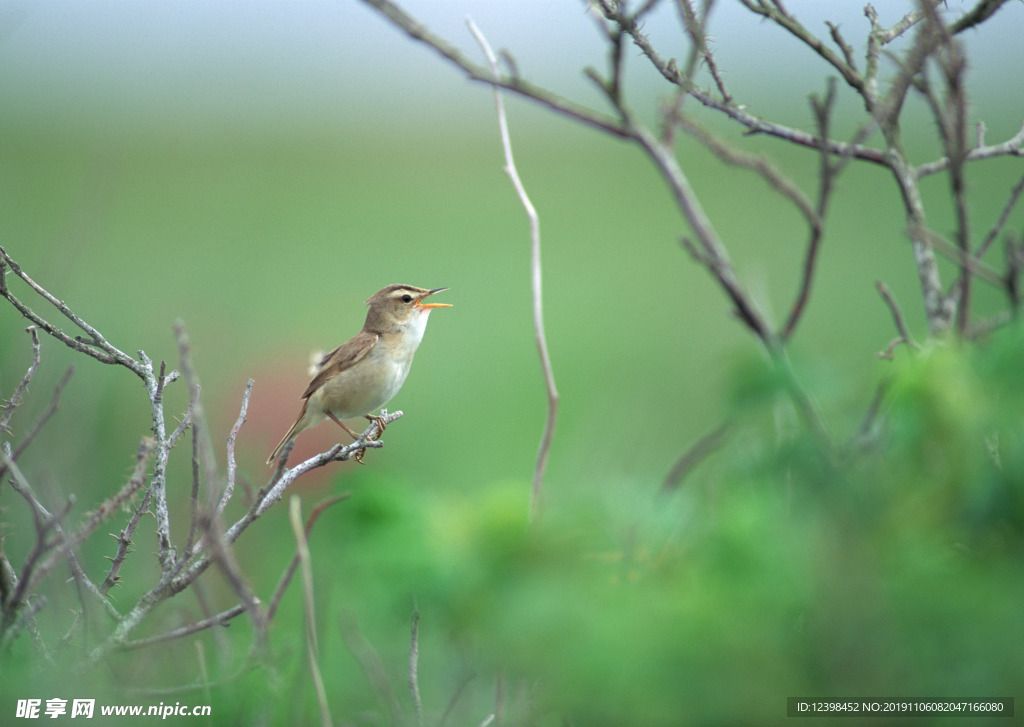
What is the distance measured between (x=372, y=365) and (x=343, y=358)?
0.44 feet

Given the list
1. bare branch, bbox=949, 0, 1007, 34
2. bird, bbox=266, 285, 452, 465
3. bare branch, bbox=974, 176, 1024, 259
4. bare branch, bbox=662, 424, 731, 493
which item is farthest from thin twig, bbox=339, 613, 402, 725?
bird, bbox=266, 285, 452, 465

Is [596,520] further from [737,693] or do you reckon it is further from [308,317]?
[308,317]

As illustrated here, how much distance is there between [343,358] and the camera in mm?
3129

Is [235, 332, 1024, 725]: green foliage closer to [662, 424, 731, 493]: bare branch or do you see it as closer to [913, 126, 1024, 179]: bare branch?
[662, 424, 731, 493]: bare branch

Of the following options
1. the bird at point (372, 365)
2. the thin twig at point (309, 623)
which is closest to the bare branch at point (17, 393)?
the thin twig at point (309, 623)

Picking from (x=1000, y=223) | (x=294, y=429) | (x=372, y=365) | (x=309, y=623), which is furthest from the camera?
(x=294, y=429)

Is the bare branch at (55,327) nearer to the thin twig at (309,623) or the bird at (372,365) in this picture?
the thin twig at (309,623)

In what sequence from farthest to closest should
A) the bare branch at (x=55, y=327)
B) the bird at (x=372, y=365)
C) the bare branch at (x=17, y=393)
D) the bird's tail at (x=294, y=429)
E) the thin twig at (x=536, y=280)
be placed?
the bird's tail at (x=294, y=429), the bird at (x=372, y=365), the bare branch at (x=55, y=327), the bare branch at (x=17, y=393), the thin twig at (x=536, y=280)

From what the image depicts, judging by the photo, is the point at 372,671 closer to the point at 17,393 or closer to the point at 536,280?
the point at 536,280

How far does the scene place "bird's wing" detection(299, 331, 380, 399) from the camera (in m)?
3.07

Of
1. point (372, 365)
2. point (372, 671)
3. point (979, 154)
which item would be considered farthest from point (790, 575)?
point (372, 365)

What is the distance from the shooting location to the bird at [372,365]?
3.06 metres

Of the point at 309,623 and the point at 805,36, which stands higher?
the point at 805,36

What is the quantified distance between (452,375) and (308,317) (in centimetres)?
234
